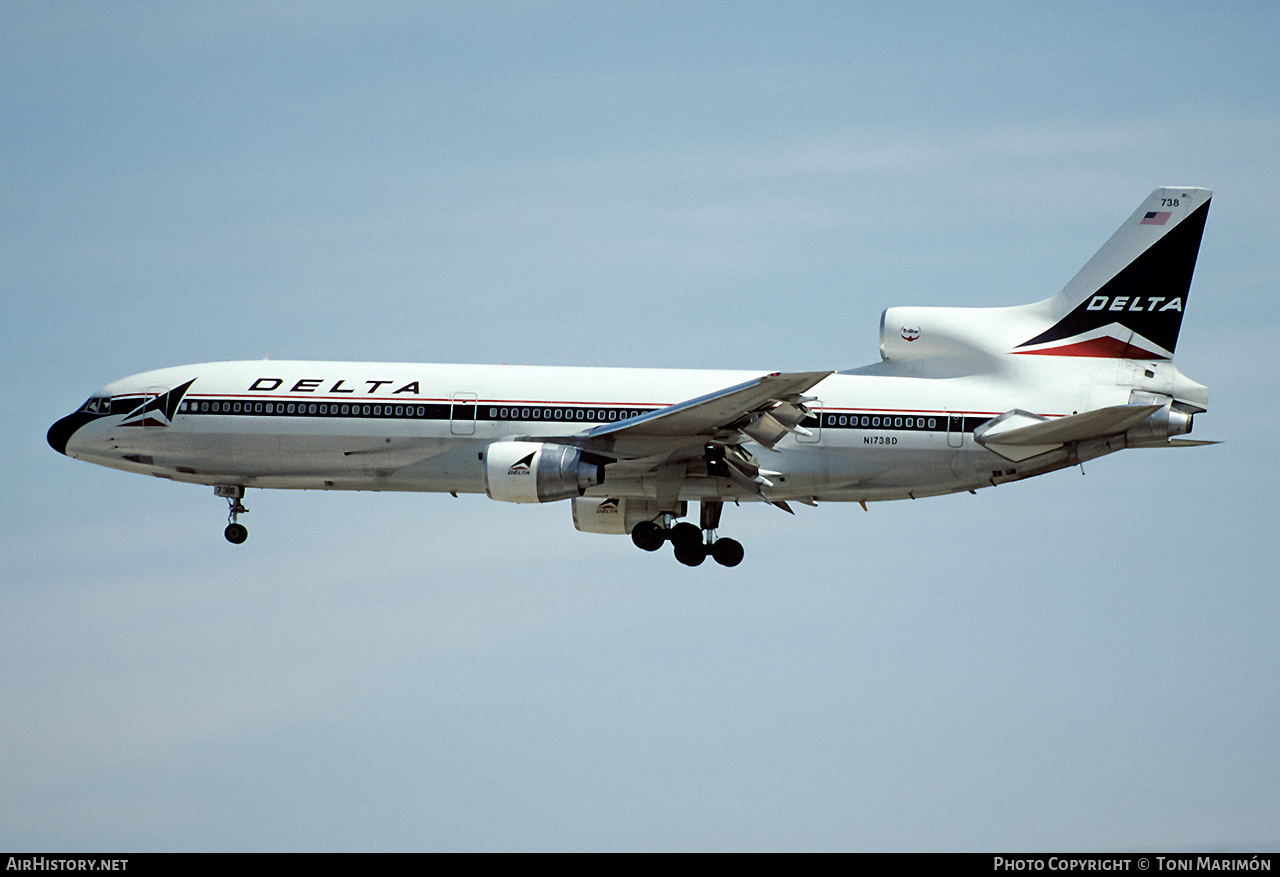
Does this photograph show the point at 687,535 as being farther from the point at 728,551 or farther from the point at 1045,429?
the point at 1045,429

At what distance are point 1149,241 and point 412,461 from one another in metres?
21.3

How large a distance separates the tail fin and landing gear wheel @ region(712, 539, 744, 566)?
9463 mm

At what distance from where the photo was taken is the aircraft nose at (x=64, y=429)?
43.8m

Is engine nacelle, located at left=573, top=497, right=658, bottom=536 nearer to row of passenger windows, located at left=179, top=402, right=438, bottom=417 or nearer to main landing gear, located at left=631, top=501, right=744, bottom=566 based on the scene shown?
main landing gear, located at left=631, top=501, right=744, bottom=566

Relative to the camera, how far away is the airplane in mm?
39719

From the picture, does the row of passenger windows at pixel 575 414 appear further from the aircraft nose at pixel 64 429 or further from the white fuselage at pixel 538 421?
the aircraft nose at pixel 64 429

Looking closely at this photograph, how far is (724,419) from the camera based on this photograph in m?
38.4

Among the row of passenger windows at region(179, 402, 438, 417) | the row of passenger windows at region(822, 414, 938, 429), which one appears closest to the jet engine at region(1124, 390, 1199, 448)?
the row of passenger windows at region(822, 414, 938, 429)

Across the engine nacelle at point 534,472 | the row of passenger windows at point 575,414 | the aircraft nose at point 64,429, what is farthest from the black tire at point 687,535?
the aircraft nose at point 64,429

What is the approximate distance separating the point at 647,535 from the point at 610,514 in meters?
2.59

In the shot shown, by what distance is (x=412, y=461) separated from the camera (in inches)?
1617

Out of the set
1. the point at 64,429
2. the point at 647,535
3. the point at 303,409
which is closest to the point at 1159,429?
the point at 647,535
